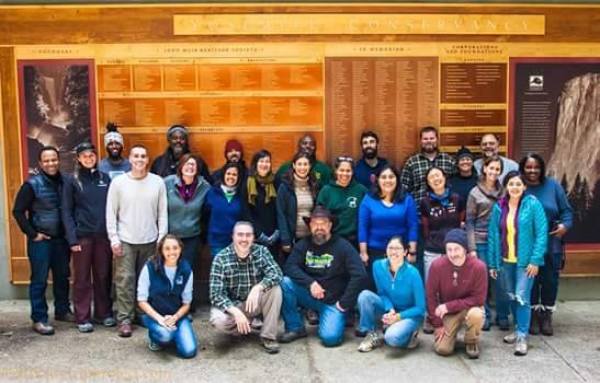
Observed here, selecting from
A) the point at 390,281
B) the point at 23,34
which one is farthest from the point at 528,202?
the point at 23,34

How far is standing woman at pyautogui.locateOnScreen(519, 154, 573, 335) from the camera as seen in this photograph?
6.81 meters

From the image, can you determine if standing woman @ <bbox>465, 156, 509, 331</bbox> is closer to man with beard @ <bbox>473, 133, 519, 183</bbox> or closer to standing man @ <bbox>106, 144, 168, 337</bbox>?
man with beard @ <bbox>473, 133, 519, 183</bbox>

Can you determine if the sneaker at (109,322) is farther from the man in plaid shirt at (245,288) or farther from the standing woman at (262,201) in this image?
the standing woman at (262,201)

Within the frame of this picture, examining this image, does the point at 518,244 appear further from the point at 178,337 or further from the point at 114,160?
the point at 114,160

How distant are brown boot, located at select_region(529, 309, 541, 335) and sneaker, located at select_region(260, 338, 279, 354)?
2.54m

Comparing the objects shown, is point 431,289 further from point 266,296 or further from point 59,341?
point 59,341

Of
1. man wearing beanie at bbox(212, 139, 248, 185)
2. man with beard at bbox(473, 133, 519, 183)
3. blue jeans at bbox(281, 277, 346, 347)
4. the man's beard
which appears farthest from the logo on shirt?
man with beard at bbox(473, 133, 519, 183)

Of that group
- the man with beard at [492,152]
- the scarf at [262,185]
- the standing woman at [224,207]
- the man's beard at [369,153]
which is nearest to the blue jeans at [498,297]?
the man with beard at [492,152]

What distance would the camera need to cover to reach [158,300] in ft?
21.0

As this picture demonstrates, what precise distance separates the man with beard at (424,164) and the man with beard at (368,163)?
0.28m

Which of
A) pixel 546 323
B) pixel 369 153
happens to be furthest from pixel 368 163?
pixel 546 323

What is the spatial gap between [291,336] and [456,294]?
5.20 feet

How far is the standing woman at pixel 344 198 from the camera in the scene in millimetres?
7086

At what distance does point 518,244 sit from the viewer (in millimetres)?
6512
